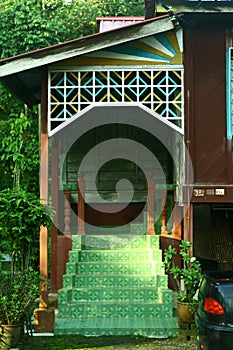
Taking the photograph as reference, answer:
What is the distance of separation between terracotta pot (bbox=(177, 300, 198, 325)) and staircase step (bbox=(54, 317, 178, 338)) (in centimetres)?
20

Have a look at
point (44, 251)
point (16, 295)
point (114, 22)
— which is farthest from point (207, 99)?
point (114, 22)

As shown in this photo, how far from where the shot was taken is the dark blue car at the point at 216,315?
5.41 metres

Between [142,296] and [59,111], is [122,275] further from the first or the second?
[59,111]

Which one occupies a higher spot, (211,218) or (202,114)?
(202,114)

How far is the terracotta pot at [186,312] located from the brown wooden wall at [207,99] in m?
2.22

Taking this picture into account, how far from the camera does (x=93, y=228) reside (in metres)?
12.7

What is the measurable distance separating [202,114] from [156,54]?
131 centimetres

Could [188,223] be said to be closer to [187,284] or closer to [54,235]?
[187,284]

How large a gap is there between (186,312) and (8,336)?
8.58ft

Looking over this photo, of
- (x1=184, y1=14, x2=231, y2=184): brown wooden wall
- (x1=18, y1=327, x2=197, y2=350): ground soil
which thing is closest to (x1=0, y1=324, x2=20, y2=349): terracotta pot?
(x1=18, y1=327, x2=197, y2=350): ground soil

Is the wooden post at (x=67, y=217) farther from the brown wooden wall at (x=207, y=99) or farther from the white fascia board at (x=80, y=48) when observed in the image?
the white fascia board at (x=80, y=48)

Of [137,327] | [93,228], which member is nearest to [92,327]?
[137,327]

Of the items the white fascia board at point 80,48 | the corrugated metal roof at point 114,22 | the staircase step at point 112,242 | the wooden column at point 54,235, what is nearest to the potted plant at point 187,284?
the staircase step at point 112,242

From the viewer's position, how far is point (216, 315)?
5.52 meters
